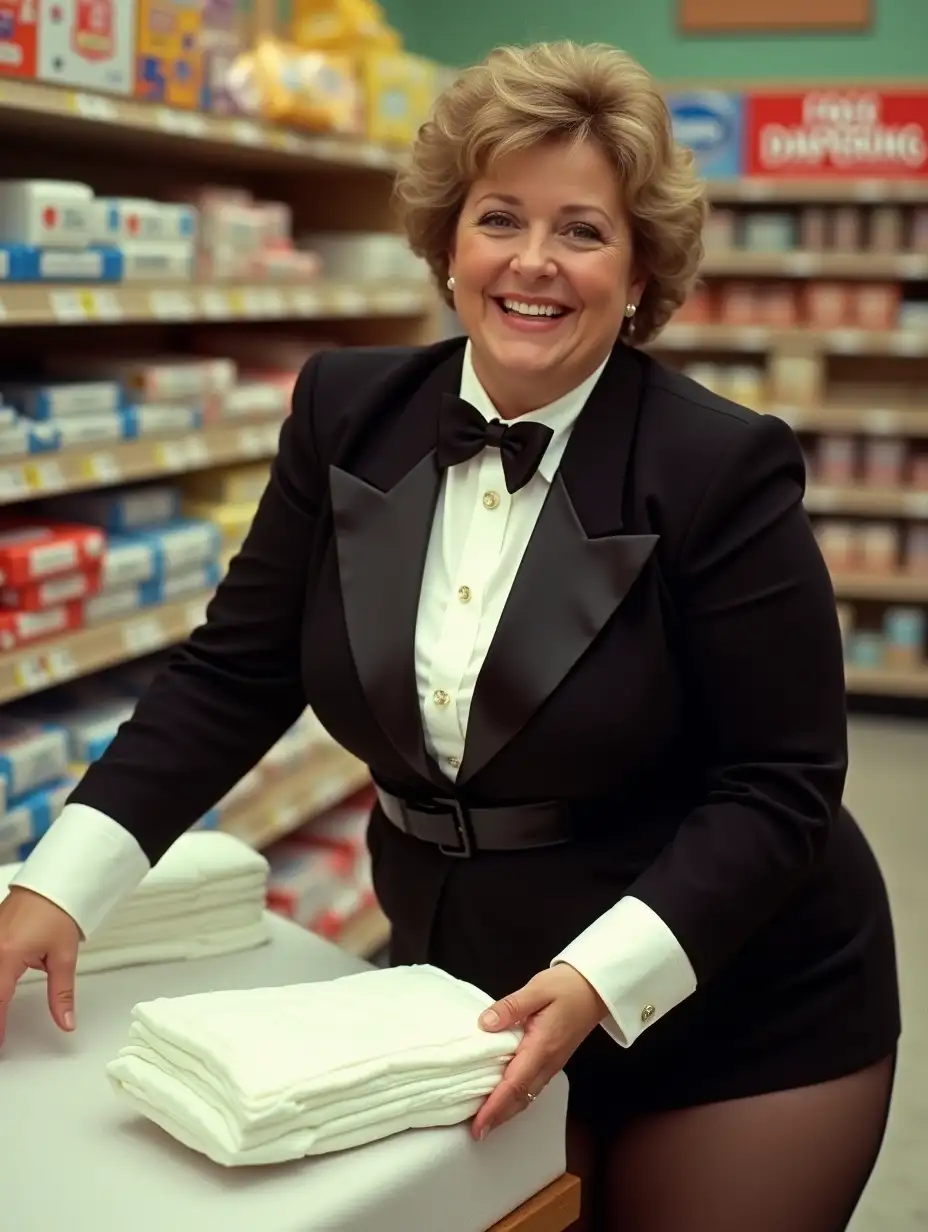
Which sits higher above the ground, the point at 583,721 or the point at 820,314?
the point at 820,314

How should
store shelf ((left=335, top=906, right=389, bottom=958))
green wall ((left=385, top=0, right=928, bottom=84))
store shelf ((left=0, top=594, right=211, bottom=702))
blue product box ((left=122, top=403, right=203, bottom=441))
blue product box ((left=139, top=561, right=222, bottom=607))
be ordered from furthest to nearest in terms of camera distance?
green wall ((left=385, top=0, right=928, bottom=84)), store shelf ((left=335, top=906, right=389, bottom=958)), blue product box ((left=139, top=561, right=222, bottom=607)), blue product box ((left=122, top=403, right=203, bottom=441)), store shelf ((left=0, top=594, right=211, bottom=702))

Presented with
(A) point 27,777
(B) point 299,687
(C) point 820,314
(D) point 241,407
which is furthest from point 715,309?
(B) point 299,687

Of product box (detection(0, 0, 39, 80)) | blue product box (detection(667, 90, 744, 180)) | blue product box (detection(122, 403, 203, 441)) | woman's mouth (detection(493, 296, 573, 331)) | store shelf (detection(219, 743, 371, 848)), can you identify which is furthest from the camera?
blue product box (detection(667, 90, 744, 180))

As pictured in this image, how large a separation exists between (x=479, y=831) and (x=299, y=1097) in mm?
449

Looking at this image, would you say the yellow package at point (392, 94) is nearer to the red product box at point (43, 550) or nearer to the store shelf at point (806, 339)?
the red product box at point (43, 550)

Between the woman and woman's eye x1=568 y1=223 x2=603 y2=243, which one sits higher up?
woman's eye x1=568 y1=223 x2=603 y2=243

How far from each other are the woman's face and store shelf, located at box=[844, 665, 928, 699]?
15.6 feet

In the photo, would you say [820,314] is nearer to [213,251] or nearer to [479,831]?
[213,251]

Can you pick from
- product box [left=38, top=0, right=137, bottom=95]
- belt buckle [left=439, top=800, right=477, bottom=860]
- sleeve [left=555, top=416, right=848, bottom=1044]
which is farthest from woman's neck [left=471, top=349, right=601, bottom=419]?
product box [left=38, top=0, right=137, bottom=95]

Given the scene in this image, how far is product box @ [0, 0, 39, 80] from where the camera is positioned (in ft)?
7.77

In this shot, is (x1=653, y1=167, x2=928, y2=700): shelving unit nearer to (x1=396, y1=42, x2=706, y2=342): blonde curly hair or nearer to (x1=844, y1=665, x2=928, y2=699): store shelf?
(x1=844, y1=665, x2=928, y2=699): store shelf

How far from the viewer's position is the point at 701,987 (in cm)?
163

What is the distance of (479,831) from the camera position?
1.60 m

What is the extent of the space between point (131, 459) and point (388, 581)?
1400 mm
